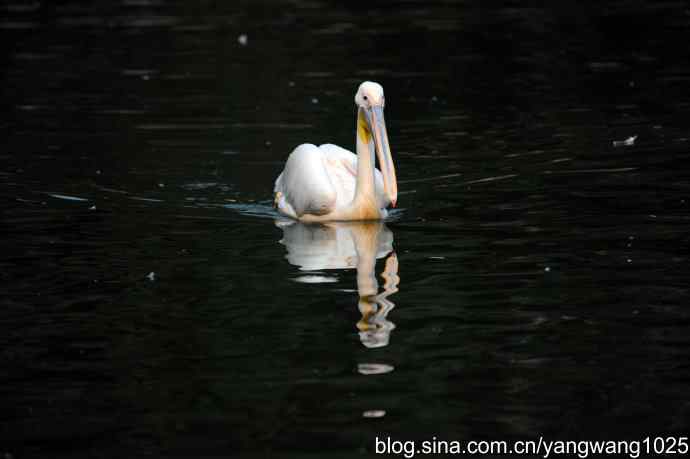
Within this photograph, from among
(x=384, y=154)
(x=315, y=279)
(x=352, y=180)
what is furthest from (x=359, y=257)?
(x=352, y=180)

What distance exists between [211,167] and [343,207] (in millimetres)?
2593

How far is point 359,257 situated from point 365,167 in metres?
1.35

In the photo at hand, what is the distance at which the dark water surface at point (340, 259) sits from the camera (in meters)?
6.56

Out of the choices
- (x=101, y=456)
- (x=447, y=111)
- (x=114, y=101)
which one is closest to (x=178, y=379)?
(x=101, y=456)

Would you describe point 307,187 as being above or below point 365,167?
below

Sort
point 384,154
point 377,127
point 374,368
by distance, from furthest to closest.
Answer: point 377,127 → point 384,154 → point 374,368

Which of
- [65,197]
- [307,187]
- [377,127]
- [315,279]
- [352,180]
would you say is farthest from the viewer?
[65,197]

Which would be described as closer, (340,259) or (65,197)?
(340,259)

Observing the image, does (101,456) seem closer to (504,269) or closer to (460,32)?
(504,269)

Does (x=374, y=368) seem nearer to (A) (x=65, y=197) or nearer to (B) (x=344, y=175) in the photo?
(B) (x=344, y=175)

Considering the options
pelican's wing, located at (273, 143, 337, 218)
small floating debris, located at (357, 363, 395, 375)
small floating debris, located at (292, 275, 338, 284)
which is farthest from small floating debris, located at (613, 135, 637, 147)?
small floating debris, located at (357, 363, 395, 375)

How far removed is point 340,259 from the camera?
9711 millimetres

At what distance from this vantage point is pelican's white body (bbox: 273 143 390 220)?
434 inches

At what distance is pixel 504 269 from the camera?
9.04 metres
